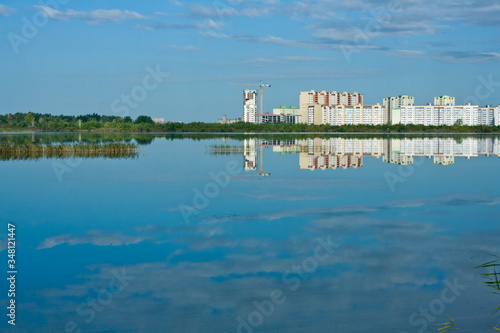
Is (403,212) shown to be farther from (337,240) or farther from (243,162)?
(243,162)

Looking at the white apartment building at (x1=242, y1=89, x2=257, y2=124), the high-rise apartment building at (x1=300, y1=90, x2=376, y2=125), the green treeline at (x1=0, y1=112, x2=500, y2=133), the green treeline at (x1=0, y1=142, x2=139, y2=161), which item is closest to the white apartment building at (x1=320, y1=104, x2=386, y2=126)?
the high-rise apartment building at (x1=300, y1=90, x2=376, y2=125)

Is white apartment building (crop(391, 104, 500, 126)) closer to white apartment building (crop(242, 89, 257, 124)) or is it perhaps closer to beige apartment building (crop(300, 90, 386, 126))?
beige apartment building (crop(300, 90, 386, 126))

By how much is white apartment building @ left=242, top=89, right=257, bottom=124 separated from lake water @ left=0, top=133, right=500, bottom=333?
3184 inches

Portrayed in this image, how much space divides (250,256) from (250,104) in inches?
3410

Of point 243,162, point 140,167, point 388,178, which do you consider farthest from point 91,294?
point 243,162

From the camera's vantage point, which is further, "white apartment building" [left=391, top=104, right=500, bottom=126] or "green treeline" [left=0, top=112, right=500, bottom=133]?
"white apartment building" [left=391, top=104, right=500, bottom=126]

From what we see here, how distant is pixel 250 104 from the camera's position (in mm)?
91125

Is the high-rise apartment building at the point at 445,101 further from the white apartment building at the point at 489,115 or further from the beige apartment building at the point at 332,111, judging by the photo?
the beige apartment building at the point at 332,111

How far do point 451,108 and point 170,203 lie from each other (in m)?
77.7

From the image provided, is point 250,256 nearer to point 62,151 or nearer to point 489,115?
point 62,151

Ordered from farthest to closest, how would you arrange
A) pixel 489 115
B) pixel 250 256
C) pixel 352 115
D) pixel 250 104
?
pixel 250 104 → pixel 352 115 → pixel 489 115 → pixel 250 256

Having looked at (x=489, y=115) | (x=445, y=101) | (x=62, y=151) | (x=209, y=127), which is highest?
(x=445, y=101)

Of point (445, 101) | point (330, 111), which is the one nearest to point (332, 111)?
point (330, 111)

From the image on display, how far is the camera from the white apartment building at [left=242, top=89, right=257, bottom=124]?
299 ft
